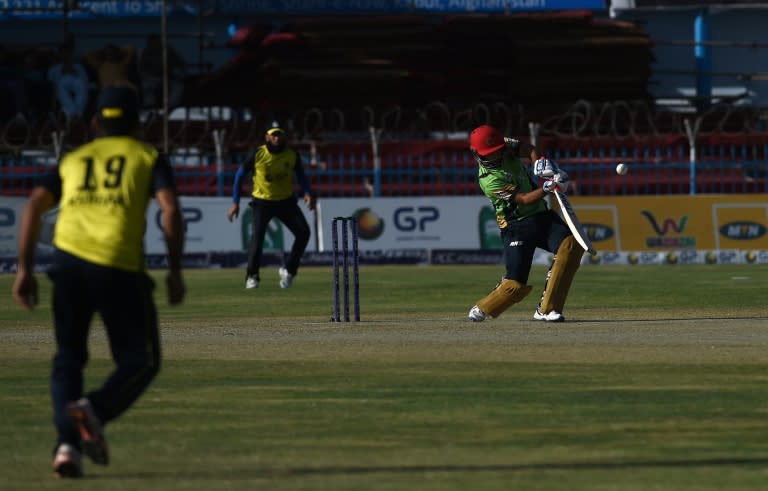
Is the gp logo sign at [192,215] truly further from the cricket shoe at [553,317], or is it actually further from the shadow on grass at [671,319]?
the cricket shoe at [553,317]

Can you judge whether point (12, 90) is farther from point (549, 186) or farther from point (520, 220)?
point (549, 186)

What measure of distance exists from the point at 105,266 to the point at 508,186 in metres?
8.02

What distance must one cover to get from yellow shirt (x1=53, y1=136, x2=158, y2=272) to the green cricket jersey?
305 inches

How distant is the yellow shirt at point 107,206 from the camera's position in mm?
8289

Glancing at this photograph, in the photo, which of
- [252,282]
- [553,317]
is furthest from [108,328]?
[252,282]

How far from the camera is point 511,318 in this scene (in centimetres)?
1744

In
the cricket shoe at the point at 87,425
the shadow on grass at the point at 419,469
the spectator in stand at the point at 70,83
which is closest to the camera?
the cricket shoe at the point at 87,425

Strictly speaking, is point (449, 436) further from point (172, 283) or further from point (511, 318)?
point (511, 318)

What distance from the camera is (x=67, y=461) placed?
8094 millimetres

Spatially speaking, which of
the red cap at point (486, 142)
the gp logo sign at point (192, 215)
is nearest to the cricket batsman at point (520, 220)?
the red cap at point (486, 142)

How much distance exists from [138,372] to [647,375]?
16.1 ft

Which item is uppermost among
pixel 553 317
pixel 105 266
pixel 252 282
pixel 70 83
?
pixel 70 83

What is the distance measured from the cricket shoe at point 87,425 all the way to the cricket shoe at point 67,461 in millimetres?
70

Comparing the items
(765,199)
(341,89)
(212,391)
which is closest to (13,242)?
(341,89)
